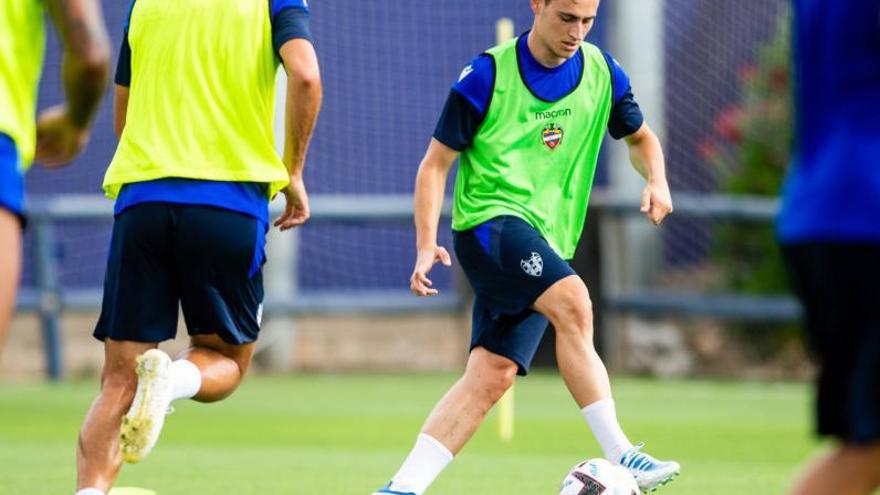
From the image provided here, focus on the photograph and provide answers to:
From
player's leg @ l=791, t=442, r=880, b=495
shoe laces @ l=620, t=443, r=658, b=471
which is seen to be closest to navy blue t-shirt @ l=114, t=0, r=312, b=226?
shoe laces @ l=620, t=443, r=658, b=471

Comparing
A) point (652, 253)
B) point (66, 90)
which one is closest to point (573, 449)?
point (66, 90)

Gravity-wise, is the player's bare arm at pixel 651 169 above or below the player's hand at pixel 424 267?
above

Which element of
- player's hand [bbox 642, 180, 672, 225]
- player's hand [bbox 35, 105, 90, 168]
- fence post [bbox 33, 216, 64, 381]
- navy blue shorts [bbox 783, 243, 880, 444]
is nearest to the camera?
navy blue shorts [bbox 783, 243, 880, 444]

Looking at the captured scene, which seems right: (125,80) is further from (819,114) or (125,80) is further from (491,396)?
(819,114)

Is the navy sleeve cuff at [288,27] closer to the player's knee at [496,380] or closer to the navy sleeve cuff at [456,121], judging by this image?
the navy sleeve cuff at [456,121]

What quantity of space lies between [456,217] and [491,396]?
0.68 meters

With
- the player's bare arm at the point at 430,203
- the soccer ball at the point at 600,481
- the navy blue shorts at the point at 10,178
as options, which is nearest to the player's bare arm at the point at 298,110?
the player's bare arm at the point at 430,203

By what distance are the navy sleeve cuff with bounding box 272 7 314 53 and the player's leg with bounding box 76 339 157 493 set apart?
3.72ft

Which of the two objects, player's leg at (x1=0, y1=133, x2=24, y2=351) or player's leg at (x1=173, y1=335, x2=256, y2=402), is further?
player's leg at (x1=173, y1=335, x2=256, y2=402)

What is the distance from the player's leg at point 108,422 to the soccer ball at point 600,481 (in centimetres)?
159

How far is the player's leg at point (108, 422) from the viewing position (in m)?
6.18

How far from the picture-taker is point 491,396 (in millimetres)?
6691

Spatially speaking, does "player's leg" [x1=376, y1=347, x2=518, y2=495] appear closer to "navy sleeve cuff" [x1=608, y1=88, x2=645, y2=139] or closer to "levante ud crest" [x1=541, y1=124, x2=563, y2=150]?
"levante ud crest" [x1=541, y1=124, x2=563, y2=150]

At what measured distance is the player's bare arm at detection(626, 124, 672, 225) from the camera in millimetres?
6846
